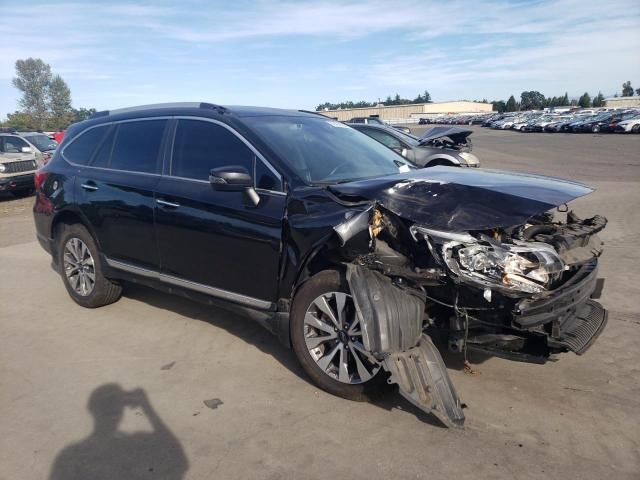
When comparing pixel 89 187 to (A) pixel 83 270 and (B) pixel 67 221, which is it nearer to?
(B) pixel 67 221

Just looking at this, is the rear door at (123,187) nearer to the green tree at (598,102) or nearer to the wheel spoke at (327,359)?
the wheel spoke at (327,359)

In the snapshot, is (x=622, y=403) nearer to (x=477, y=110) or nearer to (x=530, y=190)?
(x=530, y=190)

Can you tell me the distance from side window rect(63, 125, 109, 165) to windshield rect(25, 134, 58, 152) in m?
11.5

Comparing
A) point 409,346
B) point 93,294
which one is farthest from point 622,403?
point 93,294

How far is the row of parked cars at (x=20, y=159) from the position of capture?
46.7 ft

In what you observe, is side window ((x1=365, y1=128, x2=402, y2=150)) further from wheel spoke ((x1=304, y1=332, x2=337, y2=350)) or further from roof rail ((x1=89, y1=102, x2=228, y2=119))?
wheel spoke ((x1=304, y1=332, x2=337, y2=350))

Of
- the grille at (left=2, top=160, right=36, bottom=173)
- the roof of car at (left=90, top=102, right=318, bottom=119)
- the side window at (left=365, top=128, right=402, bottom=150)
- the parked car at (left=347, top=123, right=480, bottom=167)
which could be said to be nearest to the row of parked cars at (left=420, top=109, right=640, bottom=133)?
the parked car at (left=347, top=123, right=480, bottom=167)

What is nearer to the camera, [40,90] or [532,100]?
[40,90]

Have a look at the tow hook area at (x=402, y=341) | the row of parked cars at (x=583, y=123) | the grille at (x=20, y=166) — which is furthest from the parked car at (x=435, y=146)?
the row of parked cars at (x=583, y=123)

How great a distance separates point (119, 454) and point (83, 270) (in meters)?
2.85

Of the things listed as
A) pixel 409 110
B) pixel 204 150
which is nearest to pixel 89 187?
pixel 204 150

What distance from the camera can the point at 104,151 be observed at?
5.25 metres

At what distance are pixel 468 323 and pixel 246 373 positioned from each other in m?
1.75

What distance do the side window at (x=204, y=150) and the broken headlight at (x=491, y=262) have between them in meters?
1.62
